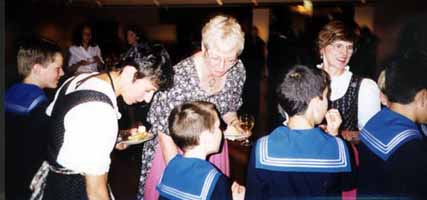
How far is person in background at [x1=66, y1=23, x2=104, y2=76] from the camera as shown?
256 cm

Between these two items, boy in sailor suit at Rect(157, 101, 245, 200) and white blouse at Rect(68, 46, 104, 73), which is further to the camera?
white blouse at Rect(68, 46, 104, 73)

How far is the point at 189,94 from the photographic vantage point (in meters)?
2.55

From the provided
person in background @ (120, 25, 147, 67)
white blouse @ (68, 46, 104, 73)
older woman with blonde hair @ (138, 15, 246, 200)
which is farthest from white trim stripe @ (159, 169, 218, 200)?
white blouse @ (68, 46, 104, 73)

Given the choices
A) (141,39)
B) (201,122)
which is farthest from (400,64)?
(141,39)

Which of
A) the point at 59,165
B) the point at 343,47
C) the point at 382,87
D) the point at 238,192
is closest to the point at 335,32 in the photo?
the point at 343,47

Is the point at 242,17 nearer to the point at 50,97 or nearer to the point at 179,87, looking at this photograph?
the point at 179,87

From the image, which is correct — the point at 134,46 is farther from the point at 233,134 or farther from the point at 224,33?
the point at 233,134

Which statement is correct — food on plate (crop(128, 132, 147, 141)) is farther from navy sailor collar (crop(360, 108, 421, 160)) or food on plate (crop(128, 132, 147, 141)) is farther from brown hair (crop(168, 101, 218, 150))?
navy sailor collar (crop(360, 108, 421, 160))

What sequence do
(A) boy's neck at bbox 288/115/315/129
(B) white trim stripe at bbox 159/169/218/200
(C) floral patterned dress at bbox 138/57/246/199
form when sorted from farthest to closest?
(C) floral patterned dress at bbox 138/57/246/199
(A) boy's neck at bbox 288/115/315/129
(B) white trim stripe at bbox 159/169/218/200

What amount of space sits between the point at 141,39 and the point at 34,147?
779mm

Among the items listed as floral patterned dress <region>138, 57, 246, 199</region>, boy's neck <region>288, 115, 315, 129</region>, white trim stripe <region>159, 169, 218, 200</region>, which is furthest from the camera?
floral patterned dress <region>138, 57, 246, 199</region>

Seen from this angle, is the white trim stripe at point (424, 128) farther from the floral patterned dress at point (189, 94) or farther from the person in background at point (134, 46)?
the person in background at point (134, 46)

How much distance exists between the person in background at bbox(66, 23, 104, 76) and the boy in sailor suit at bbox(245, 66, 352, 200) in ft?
3.00

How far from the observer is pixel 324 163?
2.44m
